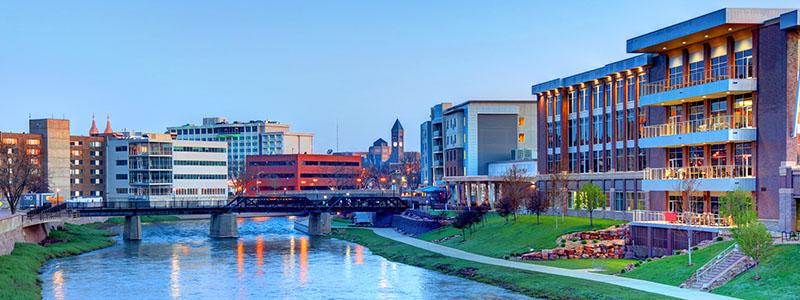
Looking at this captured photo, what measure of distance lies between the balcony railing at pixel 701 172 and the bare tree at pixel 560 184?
8782mm

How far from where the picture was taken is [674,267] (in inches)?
1866

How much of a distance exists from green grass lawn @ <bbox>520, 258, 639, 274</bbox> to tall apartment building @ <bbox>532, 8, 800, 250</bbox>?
221cm

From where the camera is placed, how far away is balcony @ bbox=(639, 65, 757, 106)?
56156mm

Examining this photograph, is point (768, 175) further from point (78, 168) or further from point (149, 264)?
point (78, 168)

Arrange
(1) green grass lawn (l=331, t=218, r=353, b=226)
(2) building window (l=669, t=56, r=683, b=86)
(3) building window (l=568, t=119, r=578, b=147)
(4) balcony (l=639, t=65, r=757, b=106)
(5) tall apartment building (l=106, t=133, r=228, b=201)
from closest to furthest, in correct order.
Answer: (4) balcony (l=639, t=65, r=757, b=106) → (2) building window (l=669, t=56, r=683, b=86) → (3) building window (l=568, t=119, r=578, b=147) → (1) green grass lawn (l=331, t=218, r=353, b=226) → (5) tall apartment building (l=106, t=133, r=228, b=201)

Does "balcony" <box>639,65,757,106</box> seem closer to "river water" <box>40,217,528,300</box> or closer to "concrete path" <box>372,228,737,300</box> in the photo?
"concrete path" <box>372,228,737,300</box>

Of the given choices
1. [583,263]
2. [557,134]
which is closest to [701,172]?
[583,263]

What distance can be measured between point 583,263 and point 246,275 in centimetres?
2538

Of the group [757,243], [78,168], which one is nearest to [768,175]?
[757,243]

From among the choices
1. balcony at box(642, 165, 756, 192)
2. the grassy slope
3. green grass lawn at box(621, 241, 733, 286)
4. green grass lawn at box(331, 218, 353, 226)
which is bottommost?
green grass lawn at box(331, 218, 353, 226)

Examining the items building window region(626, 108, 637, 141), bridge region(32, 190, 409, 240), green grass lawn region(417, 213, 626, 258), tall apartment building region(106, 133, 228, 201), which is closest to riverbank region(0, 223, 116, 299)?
bridge region(32, 190, 409, 240)

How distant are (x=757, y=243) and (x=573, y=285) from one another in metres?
10.4

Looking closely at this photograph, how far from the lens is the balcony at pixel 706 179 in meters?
56.7

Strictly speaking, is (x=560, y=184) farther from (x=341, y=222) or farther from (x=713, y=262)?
(x=341, y=222)
